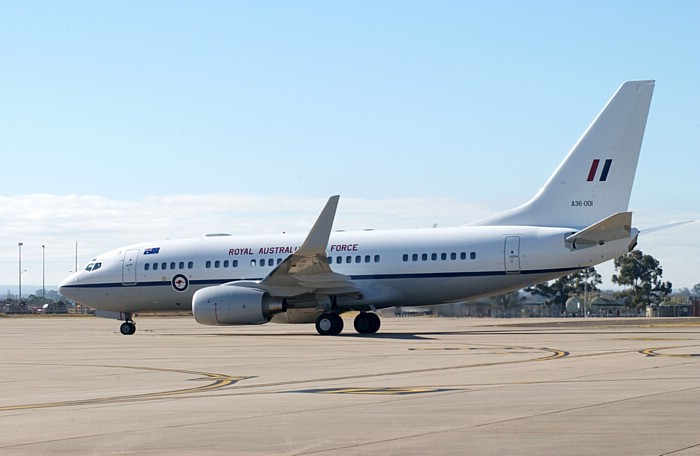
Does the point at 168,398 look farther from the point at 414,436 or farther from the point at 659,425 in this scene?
the point at 659,425

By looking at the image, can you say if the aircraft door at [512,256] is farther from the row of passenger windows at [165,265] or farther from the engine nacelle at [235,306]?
the row of passenger windows at [165,265]

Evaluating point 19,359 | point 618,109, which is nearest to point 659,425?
point 19,359

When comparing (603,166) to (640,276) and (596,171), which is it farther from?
(640,276)

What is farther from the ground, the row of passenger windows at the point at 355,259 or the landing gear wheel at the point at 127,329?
the row of passenger windows at the point at 355,259

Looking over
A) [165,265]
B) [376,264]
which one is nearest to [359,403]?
[376,264]

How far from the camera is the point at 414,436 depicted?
10070mm

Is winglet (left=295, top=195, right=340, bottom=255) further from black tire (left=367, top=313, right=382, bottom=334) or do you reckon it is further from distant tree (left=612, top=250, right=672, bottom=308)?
distant tree (left=612, top=250, right=672, bottom=308)

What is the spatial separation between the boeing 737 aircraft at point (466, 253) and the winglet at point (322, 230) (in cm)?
3

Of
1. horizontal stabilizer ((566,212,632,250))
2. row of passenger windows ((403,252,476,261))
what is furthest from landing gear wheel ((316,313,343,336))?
horizontal stabilizer ((566,212,632,250))

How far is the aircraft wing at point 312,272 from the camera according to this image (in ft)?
109

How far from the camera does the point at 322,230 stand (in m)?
33.3

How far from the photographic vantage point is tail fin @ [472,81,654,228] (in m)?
35.1

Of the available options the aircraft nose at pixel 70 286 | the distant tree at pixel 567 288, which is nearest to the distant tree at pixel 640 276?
the distant tree at pixel 567 288

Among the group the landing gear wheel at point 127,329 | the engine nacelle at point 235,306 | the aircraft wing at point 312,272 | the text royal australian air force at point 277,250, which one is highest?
the text royal australian air force at point 277,250
